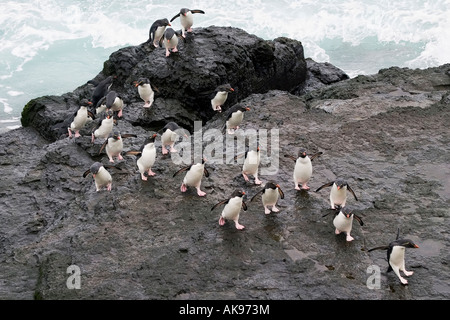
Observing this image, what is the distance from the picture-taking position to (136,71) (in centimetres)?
1142

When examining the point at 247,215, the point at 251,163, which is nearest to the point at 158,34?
the point at 251,163

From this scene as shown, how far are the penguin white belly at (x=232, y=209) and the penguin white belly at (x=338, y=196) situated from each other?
1.44 m

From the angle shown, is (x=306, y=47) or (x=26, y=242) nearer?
(x=26, y=242)

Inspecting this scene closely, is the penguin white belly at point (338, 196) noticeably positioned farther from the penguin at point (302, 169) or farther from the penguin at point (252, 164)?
the penguin at point (252, 164)

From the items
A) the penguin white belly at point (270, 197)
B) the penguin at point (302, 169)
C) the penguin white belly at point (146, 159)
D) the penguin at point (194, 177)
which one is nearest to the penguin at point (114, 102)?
the penguin white belly at point (146, 159)

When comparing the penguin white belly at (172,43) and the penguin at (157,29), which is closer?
the penguin white belly at (172,43)

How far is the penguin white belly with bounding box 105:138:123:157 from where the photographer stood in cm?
812

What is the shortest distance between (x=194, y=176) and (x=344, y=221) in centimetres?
233

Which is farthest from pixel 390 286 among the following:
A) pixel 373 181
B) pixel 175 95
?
pixel 175 95

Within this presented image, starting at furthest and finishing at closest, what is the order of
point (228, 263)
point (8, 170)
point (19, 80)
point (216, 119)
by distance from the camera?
1. point (19, 80)
2. point (216, 119)
3. point (8, 170)
4. point (228, 263)

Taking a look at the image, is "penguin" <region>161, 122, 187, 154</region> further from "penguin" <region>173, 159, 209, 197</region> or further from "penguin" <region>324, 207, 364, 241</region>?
Result: "penguin" <region>324, 207, 364, 241</region>

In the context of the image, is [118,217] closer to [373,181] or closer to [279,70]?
[373,181]

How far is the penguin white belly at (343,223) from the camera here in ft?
20.0

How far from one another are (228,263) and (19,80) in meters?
24.7
